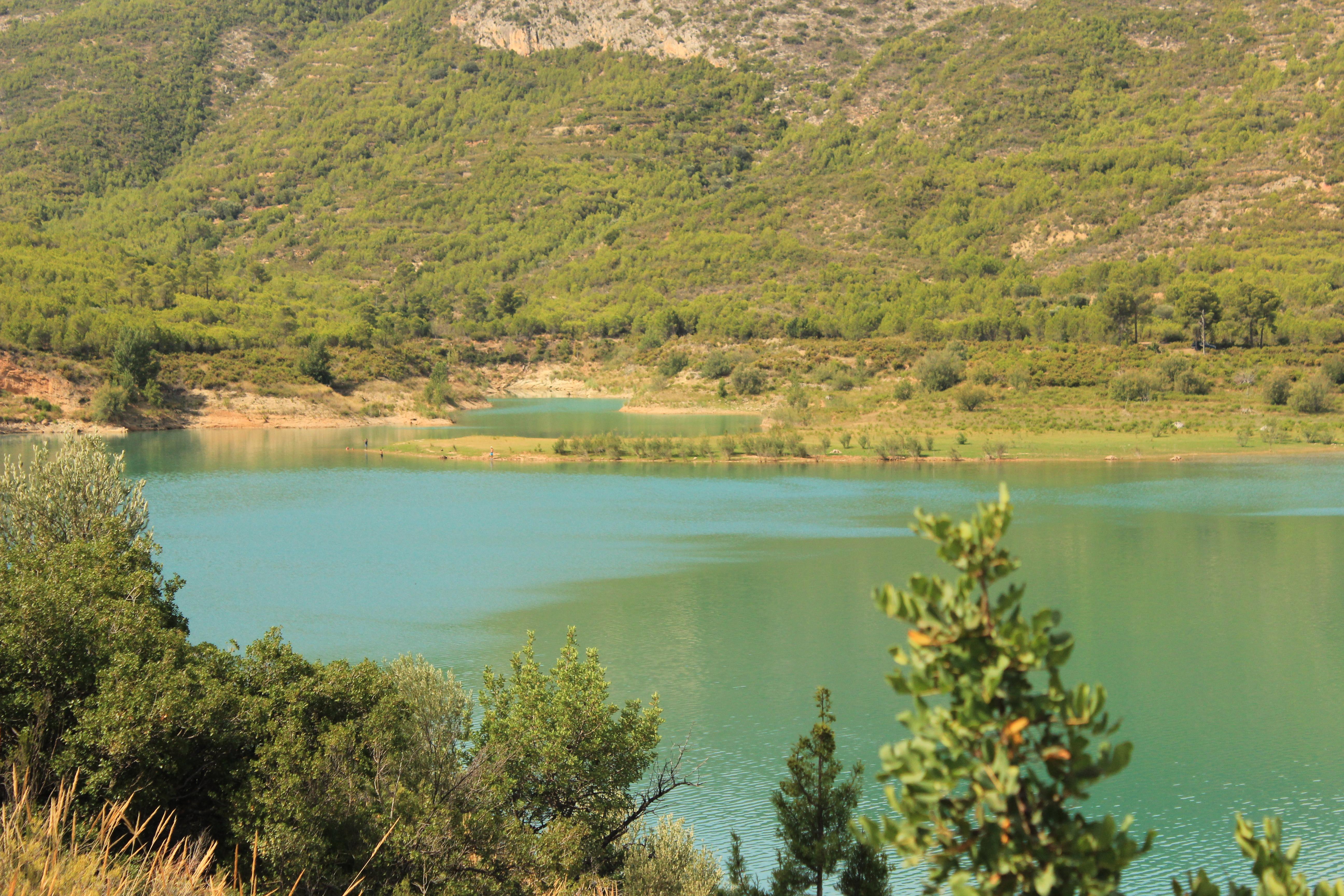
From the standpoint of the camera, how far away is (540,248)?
145250mm

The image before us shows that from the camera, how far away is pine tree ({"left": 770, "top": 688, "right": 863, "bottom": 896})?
922 centimetres

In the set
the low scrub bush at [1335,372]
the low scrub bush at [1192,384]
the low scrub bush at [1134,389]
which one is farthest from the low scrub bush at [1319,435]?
the low scrub bush at [1134,389]

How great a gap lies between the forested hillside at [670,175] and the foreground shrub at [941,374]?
14100 millimetres

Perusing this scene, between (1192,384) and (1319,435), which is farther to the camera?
(1192,384)

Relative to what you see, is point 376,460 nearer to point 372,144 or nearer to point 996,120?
point 996,120

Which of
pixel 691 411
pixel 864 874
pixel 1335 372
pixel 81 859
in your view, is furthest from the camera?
pixel 691 411

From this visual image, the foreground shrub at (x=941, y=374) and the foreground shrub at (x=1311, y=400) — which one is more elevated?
the foreground shrub at (x=941, y=374)

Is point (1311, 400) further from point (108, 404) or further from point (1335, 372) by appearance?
point (108, 404)

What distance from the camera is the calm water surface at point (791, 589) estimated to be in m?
15.3

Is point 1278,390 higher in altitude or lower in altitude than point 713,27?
lower

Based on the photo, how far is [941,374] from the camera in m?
67.3

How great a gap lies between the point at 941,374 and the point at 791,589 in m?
43.5

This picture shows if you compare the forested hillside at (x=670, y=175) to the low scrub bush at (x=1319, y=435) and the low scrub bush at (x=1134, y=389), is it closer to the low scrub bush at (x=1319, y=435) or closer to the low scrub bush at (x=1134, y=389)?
the low scrub bush at (x=1134, y=389)

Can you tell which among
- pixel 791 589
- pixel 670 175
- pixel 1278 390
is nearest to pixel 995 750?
pixel 791 589
